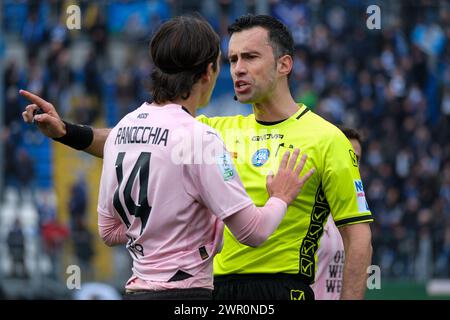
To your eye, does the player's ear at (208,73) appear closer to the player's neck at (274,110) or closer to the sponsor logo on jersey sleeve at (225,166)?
the sponsor logo on jersey sleeve at (225,166)

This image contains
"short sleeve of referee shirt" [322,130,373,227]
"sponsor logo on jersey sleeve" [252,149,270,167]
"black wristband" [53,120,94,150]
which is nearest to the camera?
"black wristband" [53,120,94,150]

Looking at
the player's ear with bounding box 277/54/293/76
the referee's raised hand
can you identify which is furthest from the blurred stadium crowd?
the referee's raised hand

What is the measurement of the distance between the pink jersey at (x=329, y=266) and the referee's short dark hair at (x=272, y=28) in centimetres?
150

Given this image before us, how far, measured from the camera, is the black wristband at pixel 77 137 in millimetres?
5043

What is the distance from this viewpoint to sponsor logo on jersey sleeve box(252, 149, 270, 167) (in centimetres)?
551

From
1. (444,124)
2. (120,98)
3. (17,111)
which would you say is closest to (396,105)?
(444,124)

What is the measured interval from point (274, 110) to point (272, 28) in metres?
0.47

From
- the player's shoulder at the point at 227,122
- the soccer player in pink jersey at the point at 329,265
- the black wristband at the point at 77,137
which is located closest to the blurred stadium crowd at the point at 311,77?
the soccer player in pink jersey at the point at 329,265

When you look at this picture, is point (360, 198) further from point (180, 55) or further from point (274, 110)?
point (180, 55)

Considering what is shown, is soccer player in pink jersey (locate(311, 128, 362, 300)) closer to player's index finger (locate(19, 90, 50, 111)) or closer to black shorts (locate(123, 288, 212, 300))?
black shorts (locate(123, 288, 212, 300))

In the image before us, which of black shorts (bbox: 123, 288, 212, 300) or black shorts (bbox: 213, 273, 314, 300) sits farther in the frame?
black shorts (bbox: 213, 273, 314, 300)

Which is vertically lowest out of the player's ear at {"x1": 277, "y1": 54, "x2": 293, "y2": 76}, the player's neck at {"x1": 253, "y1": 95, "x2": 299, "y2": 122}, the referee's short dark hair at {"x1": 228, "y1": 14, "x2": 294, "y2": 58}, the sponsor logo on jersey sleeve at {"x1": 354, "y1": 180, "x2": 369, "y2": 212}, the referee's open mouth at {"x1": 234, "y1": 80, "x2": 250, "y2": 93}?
the sponsor logo on jersey sleeve at {"x1": 354, "y1": 180, "x2": 369, "y2": 212}

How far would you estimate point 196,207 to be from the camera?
14.4ft

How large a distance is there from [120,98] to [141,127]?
1319cm
